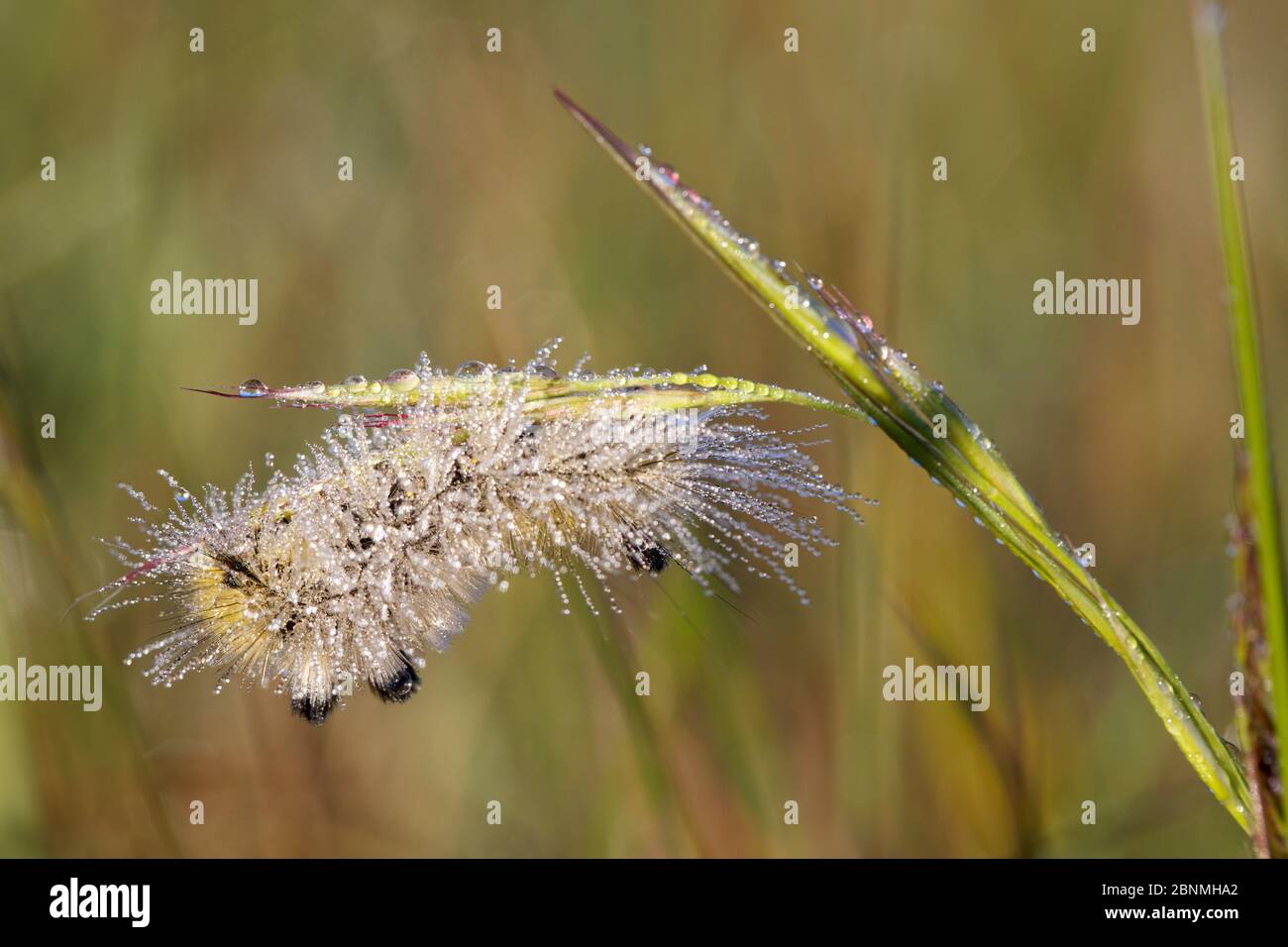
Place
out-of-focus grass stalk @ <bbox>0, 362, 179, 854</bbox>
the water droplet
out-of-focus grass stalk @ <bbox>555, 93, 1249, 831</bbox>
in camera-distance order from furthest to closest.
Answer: out-of-focus grass stalk @ <bbox>0, 362, 179, 854</bbox> < the water droplet < out-of-focus grass stalk @ <bbox>555, 93, 1249, 831</bbox>

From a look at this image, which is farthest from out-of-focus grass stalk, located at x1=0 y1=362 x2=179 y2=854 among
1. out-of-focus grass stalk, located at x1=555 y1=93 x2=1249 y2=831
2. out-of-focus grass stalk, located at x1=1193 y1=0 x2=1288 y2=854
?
out-of-focus grass stalk, located at x1=1193 y1=0 x2=1288 y2=854

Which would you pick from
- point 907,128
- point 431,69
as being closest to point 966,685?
point 907,128

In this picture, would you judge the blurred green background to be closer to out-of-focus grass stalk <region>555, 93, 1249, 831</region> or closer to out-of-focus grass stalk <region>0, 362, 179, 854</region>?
out-of-focus grass stalk <region>0, 362, 179, 854</region>

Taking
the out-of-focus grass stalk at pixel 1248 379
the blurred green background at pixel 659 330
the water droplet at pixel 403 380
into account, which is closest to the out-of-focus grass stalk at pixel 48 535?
the blurred green background at pixel 659 330

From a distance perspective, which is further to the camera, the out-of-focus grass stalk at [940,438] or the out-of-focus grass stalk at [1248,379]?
the out-of-focus grass stalk at [940,438]

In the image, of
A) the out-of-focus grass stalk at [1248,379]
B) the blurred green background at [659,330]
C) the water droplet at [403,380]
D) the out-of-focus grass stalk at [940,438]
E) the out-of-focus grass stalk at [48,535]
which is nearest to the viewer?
the out-of-focus grass stalk at [1248,379]

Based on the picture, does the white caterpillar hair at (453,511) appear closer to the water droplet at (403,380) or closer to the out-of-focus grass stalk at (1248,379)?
the water droplet at (403,380)
